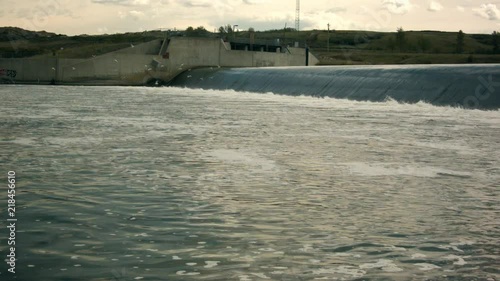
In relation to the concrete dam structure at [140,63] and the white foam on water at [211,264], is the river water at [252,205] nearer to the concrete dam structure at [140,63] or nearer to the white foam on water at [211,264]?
the white foam on water at [211,264]

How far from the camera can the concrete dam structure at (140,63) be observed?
269 feet

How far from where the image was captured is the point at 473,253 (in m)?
9.60

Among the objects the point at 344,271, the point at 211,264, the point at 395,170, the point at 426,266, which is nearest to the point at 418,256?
the point at 426,266

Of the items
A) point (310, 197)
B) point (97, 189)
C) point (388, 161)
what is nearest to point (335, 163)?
point (388, 161)

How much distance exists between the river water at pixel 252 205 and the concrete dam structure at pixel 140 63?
2246 inches

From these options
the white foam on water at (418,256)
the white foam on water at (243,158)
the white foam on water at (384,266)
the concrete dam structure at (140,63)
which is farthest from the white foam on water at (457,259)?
the concrete dam structure at (140,63)

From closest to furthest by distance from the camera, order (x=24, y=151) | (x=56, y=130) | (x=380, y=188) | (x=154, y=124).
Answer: (x=380, y=188)
(x=24, y=151)
(x=56, y=130)
(x=154, y=124)

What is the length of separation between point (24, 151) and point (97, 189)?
21.3 ft

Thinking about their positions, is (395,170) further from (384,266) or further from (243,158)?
(384,266)

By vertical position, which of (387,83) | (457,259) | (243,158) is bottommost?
(243,158)

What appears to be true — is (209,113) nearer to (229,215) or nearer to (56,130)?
(56,130)

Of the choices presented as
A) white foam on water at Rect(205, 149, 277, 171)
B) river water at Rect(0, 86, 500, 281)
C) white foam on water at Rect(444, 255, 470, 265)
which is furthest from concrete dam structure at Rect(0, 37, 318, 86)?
white foam on water at Rect(444, 255, 470, 265)

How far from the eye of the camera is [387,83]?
169 feet

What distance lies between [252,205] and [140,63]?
7587 centimetres
